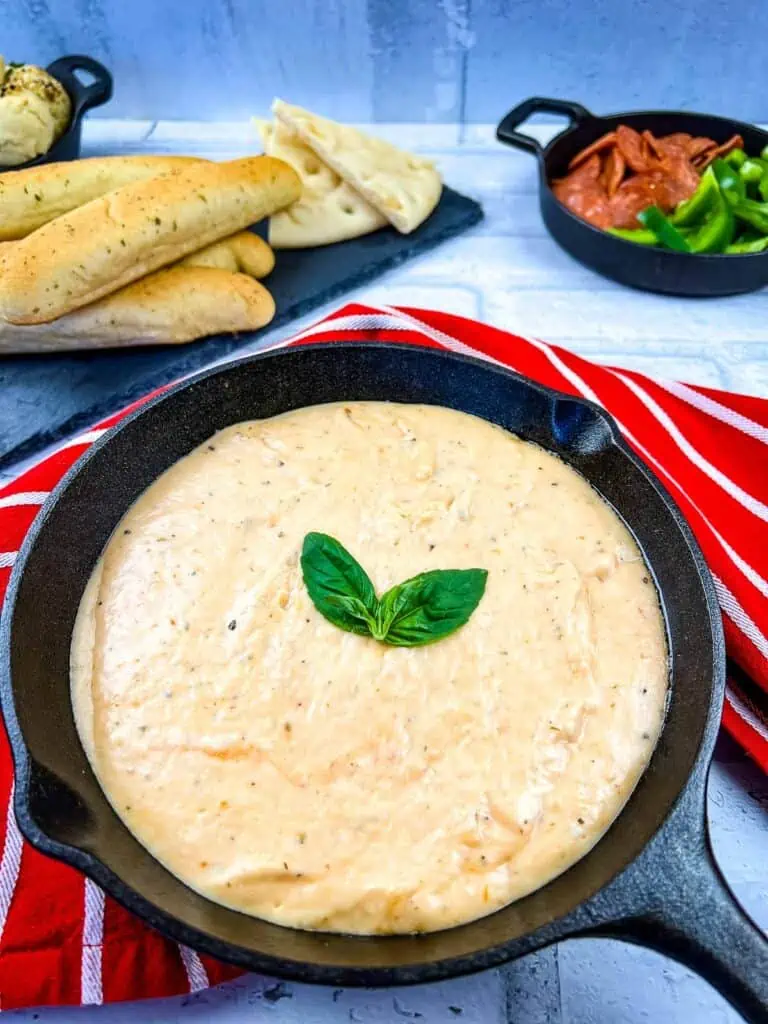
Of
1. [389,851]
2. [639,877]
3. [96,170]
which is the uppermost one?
[96,170]

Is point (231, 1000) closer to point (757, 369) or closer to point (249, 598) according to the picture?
point (249, 598)

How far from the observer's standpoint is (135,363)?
223 centimetres

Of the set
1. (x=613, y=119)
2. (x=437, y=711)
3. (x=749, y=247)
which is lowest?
(x=437, y=711)

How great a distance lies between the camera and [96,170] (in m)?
2.32

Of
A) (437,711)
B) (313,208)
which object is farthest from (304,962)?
(313,208)

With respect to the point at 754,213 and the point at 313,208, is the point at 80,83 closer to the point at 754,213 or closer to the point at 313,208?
the point at 313,208

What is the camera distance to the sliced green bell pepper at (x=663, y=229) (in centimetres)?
243

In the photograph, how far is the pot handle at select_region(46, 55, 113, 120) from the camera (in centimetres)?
267

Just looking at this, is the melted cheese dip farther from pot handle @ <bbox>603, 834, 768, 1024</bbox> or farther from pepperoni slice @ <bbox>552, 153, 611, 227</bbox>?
pepperoni slice @ <bbox>552, 153, 611, 227</bbox>

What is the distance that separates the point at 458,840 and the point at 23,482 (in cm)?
111

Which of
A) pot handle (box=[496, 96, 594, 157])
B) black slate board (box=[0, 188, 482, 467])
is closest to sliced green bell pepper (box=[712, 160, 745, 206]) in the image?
pot handle (box=[496, 96, 594, 157])

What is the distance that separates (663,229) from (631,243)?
0.51ft

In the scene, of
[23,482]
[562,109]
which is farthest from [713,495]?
[562,109]

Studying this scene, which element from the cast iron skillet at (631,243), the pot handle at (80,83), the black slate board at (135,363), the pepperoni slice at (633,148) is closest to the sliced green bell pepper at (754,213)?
the cast iron skillet at (631,243)
